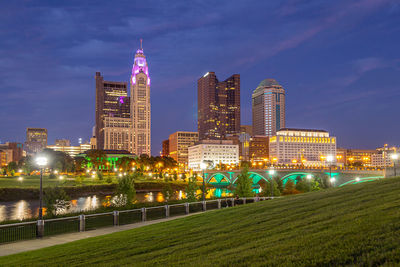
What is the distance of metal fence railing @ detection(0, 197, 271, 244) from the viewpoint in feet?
62.9

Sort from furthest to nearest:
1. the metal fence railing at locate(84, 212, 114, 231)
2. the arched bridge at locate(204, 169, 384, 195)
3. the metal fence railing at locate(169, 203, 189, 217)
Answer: the arched bridge at locate(204, 169, 384, 195)
the metal fence railing at locate(169, 203, 189, 217)
the metal fence railing at locate(84, 212, 114, 231)

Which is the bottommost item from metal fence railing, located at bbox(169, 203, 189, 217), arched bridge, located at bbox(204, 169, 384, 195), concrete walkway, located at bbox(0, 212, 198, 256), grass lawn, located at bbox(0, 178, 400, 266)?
arched bridge, located at bbox(204, 169, 384, 195)

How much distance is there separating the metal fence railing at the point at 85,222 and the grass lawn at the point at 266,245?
469 centimetres

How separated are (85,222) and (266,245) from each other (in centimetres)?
1647

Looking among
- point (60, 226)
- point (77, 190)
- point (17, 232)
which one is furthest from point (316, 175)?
point (17, 232)

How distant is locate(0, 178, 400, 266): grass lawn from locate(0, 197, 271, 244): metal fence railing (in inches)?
184

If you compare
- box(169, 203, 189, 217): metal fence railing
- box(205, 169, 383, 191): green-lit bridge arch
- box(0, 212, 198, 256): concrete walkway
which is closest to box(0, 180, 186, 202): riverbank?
box(205, 169, 383, 191): green-lit bridge arch

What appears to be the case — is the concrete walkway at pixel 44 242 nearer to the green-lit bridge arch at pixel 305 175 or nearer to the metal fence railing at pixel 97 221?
the metal fence railing at pixel 97 221

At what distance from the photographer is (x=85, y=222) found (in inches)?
888

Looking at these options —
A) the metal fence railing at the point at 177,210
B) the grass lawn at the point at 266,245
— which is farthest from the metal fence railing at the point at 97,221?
the grass lawn at the point at 266,245

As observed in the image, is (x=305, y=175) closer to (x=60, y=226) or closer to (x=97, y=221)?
(x=97, y=221)

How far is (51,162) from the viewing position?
153625 millimetres

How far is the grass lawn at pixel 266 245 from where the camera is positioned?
756 cm

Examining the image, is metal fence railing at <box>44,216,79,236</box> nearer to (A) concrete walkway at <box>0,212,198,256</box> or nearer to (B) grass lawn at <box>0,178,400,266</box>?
(A) concrete walkway at <box>0,212,198,256</box>
